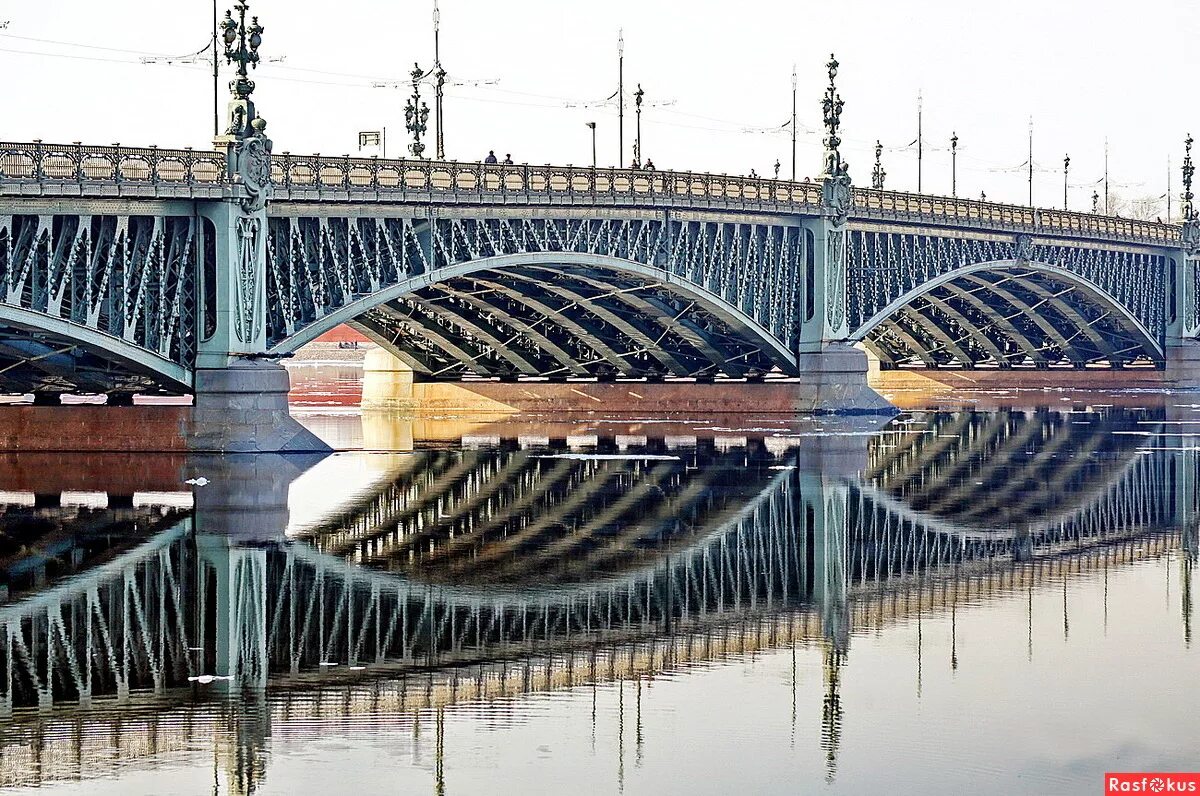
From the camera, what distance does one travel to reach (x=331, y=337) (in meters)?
191

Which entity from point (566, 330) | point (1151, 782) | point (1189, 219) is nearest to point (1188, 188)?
point (1189, 219)

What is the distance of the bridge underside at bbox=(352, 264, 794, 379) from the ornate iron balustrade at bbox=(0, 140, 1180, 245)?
3289 mm

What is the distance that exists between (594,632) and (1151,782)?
940 centimetres

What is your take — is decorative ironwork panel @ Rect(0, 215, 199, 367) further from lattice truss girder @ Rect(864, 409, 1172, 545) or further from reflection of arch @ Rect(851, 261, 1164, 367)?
reflection of arch @ Rect(851, 261, 1164, 367)

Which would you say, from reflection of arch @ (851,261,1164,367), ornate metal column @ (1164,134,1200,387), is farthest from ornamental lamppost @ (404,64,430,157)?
ornate metal column @ (1164,134,1200,387)

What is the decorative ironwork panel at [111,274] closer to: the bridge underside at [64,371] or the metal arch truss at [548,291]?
the bridge underside at [64,371]

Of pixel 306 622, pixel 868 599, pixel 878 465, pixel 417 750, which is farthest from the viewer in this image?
pixel 878 465

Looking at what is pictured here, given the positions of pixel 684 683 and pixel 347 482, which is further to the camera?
pixel 347 482

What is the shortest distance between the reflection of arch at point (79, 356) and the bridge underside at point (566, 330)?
1706cm

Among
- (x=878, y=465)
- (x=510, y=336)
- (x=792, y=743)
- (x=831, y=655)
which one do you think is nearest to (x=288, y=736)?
(x=792, y=743)

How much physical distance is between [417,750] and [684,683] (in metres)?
4.17

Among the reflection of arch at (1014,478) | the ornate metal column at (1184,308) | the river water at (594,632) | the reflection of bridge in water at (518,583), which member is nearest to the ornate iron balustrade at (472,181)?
the river water at (594,632)

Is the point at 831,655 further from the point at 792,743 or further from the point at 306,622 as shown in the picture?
the point at 306,622

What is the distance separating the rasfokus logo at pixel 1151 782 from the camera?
54.3 ft
